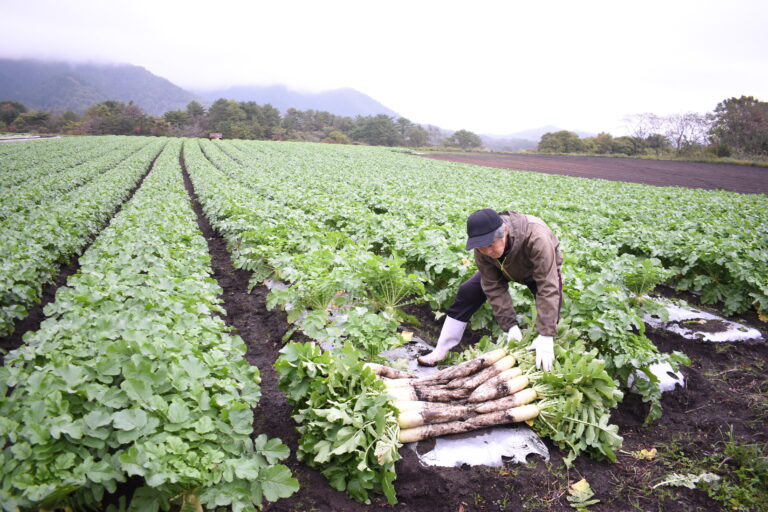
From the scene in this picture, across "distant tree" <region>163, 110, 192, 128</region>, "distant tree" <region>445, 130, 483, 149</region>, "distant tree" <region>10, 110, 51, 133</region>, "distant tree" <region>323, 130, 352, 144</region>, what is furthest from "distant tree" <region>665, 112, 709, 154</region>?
"distant tree" <region>10, 110, 51, 133</region>

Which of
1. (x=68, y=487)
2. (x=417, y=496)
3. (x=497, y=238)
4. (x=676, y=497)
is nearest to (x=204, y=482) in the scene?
(x=68, y=487)

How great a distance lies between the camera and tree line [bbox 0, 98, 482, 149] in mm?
68625

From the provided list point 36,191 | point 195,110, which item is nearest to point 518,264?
point 36,191

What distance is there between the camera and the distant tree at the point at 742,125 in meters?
43.1

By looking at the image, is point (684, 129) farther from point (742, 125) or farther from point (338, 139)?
point (338, 139)

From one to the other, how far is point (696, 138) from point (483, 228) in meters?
74.4

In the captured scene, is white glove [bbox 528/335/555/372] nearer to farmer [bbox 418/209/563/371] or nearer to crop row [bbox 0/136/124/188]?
farmer [bbox 418/209/563/371]

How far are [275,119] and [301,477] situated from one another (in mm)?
87628

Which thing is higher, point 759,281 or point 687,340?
point 759,281

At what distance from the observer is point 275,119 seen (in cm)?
8238

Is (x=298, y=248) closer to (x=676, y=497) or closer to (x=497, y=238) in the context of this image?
(x=497, y=238)

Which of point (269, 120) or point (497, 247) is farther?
point (269, 120)

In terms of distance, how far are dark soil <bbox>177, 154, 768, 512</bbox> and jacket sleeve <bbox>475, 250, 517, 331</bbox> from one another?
1.11 meters

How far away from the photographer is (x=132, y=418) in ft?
6.84
